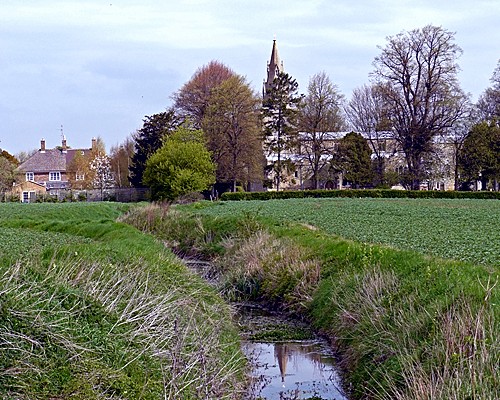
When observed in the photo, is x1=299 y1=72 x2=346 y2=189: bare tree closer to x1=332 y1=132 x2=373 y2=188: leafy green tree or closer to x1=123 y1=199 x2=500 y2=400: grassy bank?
x1=332 y1=132 x2=373 y2=188: leafy green tree

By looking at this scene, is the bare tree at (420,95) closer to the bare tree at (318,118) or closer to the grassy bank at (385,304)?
the bare tree at (318,118)

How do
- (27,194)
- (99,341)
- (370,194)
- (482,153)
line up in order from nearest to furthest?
(99,341)
(370,194)
(482,153)
(27,194)

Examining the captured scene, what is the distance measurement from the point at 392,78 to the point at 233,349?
54559 mm

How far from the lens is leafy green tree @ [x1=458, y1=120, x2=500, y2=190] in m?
62.8

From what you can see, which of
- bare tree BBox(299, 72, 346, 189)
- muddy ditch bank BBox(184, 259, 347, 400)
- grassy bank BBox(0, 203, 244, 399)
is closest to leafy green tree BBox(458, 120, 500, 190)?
bare tree BBox(299, 72, 346, 189)

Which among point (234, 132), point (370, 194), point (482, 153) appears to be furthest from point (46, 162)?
point (482, 153)

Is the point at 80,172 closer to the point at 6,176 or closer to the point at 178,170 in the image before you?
the point at 6,176

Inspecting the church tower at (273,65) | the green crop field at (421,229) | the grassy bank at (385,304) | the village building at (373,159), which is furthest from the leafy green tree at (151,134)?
the grassy bank at (385,304)

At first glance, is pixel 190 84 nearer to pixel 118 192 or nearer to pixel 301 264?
pixel 118 192

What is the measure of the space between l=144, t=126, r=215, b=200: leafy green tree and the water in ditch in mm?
40982

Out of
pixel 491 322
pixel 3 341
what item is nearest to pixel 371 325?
pixel 491 322

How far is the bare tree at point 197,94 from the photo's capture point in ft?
233

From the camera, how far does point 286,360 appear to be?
12.8 meters

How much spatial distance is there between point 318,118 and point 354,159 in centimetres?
534
